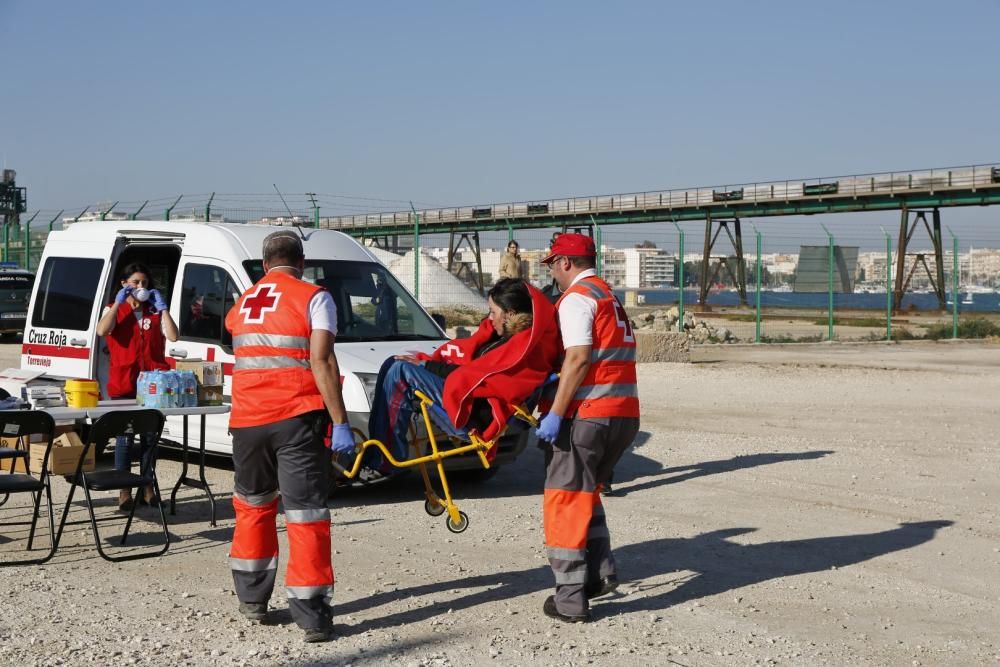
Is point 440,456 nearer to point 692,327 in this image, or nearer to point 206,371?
point 206,371

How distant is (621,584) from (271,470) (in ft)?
7.20

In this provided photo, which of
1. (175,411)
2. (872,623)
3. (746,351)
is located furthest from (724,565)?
(746,351)

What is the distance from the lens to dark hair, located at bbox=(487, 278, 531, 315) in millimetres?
7086

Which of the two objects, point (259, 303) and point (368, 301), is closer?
point (259, 303)

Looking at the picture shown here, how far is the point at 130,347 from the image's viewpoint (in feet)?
29.7

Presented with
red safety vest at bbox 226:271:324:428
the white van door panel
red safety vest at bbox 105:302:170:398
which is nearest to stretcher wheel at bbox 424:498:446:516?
red safety vest at bbox 226:271:324:428

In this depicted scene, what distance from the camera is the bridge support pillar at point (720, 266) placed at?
38.6 m

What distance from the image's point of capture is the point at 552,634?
584cm

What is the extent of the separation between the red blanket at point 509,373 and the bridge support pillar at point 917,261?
111 ft

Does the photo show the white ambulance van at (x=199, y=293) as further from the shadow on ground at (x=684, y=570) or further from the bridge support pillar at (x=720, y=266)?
the bridge support pillar at (x=720, y=266)

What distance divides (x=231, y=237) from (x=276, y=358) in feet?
15.7

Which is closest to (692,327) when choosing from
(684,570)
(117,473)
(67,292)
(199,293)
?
(67,292)

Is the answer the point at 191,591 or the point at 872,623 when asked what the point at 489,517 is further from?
the point at 872,623

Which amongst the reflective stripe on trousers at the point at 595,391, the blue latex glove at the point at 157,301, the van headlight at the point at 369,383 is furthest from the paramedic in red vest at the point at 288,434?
the blue latex glove at the point at 157,301
